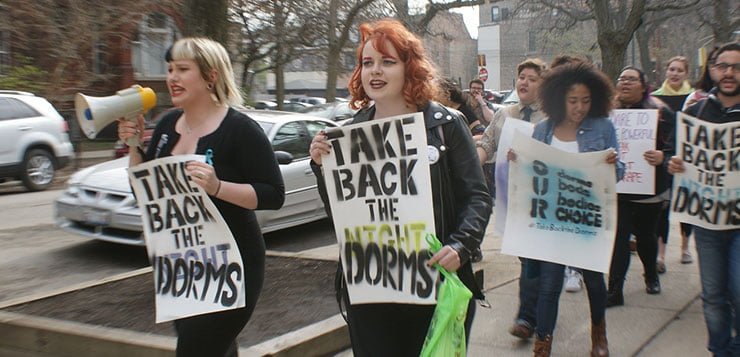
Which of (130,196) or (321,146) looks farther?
(130,196)

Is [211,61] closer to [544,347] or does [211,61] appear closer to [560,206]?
[560,206]

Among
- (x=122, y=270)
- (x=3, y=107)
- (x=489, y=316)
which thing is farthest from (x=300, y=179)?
(x=3, y=107)

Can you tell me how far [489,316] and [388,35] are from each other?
3.25 meters

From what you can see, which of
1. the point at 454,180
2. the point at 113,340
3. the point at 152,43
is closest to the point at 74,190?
the point at 113,340

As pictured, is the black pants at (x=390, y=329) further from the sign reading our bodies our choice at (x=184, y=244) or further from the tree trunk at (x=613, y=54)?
the tree trunk at (x=613, y=54)

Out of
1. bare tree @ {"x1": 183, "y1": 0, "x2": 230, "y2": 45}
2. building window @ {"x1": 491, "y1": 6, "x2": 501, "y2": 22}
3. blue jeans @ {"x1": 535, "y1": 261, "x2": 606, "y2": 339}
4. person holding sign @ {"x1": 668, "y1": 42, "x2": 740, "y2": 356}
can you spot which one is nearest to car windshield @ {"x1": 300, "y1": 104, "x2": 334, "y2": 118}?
bare tree @ {"x1": 183, "y1": 0, "x2": 230, "y2": 45}

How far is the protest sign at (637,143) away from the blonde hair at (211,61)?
3473mm

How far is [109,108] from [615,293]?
4091 mm

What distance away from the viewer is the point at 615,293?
595 cm

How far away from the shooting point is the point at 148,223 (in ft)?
10.9

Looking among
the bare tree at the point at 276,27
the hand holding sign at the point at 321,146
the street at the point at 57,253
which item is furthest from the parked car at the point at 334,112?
the hand holding sign at the point at 321,146

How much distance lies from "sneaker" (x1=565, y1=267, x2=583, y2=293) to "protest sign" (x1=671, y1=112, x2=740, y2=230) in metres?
1.94

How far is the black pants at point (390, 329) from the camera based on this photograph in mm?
3002

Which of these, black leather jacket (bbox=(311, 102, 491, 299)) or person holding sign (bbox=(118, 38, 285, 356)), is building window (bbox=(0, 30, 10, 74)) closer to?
person holding sign (bbox=(118, 38, 285, 356))
